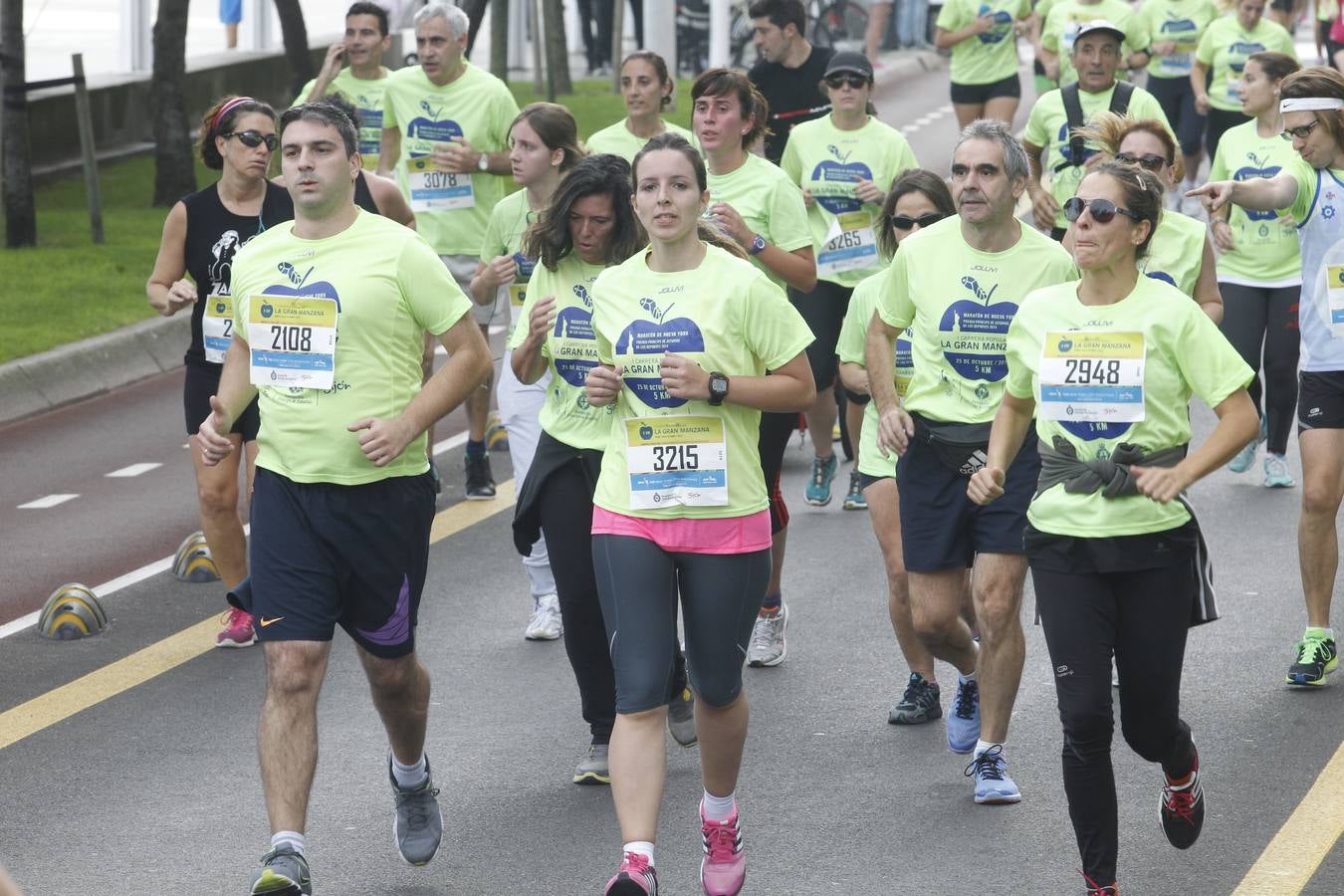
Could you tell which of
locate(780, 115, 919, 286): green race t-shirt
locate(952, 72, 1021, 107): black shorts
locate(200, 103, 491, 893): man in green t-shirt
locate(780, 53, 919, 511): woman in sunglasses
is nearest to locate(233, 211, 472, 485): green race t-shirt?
locate(200, 103, 491, 893): man in green t-shirt

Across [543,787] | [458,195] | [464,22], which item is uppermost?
[464,22]

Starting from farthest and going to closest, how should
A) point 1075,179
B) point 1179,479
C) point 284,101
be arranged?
point 284,101, point 1075,179, point 1179,479

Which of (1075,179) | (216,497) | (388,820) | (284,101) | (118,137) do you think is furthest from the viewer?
(284,101)

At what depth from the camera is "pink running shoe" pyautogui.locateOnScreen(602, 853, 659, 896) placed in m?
5.39

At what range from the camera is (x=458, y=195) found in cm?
1161

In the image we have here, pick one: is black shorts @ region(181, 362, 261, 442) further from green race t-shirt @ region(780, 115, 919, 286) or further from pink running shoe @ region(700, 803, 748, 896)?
pink running shoe @ region(700, 803, 748, 896)

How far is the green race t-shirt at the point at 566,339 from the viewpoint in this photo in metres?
6.96

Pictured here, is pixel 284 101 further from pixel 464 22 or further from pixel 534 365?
pixel 534 365

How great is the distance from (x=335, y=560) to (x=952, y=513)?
1.91 meters

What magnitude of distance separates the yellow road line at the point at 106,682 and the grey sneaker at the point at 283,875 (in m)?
2.20

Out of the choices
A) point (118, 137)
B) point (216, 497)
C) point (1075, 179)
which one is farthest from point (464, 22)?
point (118, 137)

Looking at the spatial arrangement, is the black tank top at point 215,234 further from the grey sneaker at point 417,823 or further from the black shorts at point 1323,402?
the black shorts at point 1323,402

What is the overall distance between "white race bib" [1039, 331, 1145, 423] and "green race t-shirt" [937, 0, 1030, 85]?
11786 mm

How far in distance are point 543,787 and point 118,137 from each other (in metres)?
16.5
